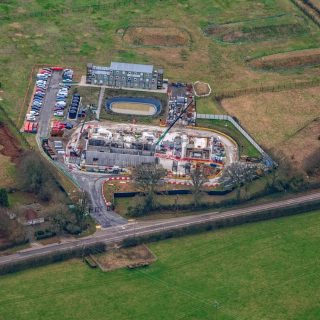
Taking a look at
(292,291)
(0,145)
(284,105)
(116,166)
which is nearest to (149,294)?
(292,291)

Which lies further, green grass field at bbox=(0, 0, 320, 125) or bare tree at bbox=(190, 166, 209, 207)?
green grass field at bbox=(0, 0, 320, 125)

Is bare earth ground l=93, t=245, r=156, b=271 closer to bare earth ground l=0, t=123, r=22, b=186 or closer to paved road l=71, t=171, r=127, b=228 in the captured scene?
paved road l=71, t=171, r=127, b=228

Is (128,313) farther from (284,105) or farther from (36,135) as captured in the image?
(284,105)

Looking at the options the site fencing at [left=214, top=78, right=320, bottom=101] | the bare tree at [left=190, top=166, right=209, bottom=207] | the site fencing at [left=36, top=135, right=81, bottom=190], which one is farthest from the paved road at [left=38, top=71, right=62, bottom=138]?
the site fencing at [left=214, top=78, right=320, bottom=101]

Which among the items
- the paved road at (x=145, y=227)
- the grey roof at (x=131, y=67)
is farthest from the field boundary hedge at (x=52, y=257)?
the grey roof at (x=131, y=67)

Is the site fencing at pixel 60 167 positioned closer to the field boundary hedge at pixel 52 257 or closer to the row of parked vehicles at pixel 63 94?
the row of parked vehicles at pixel 63 94
